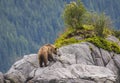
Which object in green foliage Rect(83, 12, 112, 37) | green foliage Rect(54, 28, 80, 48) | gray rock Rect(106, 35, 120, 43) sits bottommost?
gray rock Rect(106, 35, 120, 43)

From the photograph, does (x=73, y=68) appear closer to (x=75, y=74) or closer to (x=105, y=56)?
(x=75, y=74)

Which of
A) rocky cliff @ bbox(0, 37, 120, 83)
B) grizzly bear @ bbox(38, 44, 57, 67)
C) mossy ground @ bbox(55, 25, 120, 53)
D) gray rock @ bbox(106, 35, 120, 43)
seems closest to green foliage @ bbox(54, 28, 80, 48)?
mossy ground @ bbox(55, 25, 120, 53)

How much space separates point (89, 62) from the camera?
38.8 metres

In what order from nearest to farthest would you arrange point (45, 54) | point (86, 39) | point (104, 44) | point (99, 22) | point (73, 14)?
point (45, 54) < point (104, 44) < point (86, 39) < point (99, 22) < point (73, 14)

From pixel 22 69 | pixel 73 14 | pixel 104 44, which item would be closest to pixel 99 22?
pixel 104 44

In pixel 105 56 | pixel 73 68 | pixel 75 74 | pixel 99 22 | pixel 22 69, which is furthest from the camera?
pixel 99 22

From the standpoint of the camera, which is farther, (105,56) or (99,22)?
(99,22)

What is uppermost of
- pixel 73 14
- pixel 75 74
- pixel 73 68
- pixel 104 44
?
pixel 73 14

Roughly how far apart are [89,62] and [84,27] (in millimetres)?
7762

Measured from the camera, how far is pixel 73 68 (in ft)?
114

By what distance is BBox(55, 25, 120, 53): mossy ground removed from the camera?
41.5 meters

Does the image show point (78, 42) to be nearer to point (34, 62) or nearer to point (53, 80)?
point (34, 62)

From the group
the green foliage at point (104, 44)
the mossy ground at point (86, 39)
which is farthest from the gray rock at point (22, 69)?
the green foliage at point (104, 44)

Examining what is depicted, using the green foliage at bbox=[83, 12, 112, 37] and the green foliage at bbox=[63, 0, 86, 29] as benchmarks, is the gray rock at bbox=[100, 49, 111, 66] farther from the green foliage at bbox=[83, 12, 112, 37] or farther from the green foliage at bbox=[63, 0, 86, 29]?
the green foliage at bbox=[63, 0, 86, 29]
